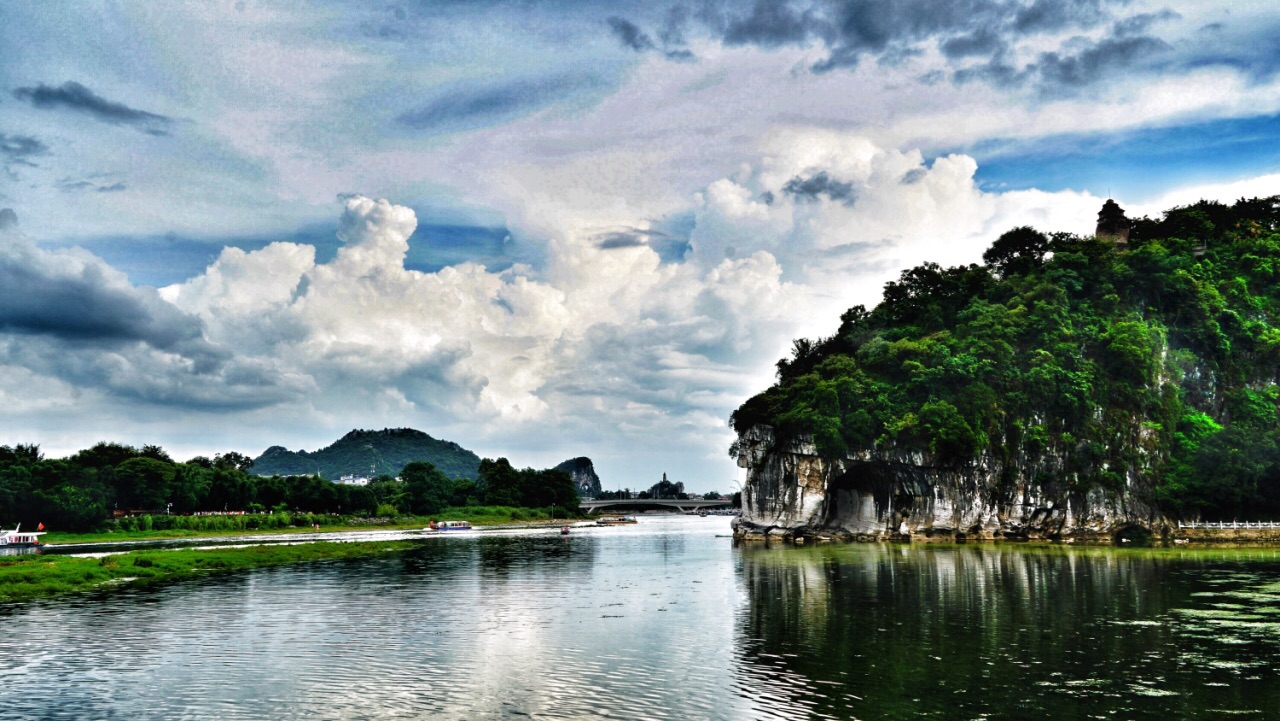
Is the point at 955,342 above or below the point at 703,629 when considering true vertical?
above

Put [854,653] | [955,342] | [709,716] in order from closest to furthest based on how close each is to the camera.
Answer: [709,716], [854,653], [955,342]

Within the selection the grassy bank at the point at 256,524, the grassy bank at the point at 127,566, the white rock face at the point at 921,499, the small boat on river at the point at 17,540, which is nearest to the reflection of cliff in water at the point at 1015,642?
the white rock face at the point at 921,499

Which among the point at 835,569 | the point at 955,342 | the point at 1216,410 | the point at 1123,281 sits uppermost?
the point at 1123,281

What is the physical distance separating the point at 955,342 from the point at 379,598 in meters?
77.2

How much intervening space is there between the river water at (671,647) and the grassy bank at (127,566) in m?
4.31

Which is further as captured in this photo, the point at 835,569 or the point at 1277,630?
the point at 835,569

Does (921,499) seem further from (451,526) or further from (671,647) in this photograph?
(451,526)

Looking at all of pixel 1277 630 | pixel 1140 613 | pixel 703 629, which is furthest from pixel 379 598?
pixel 1277 630

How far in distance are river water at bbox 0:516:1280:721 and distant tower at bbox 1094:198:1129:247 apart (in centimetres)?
→ 9605

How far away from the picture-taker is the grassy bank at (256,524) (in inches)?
4469

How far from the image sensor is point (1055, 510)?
9725 centimetres

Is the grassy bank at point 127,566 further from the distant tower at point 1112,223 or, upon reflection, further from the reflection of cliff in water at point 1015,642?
the distant tower at point 1112,223

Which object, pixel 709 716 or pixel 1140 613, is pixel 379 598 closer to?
pixel 709 716

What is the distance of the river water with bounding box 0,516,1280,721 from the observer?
23.4 metres
